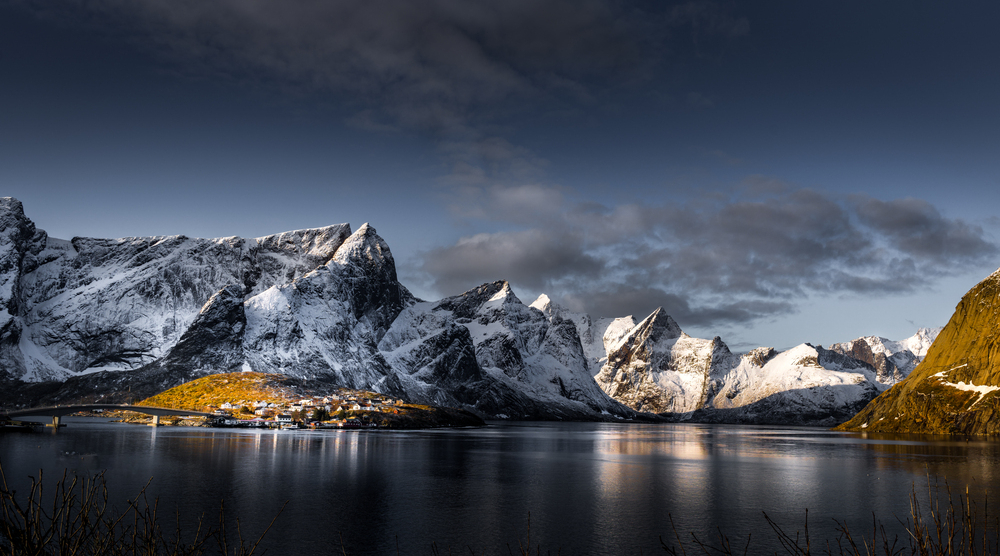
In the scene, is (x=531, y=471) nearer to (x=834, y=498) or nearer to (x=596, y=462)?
(x=596, y=462)

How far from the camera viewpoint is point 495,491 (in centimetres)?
6494

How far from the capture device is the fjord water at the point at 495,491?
4431 cm

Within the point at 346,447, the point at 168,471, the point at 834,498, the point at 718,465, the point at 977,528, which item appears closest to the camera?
the point at 977,528

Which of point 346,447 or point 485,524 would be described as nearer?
point 485,524

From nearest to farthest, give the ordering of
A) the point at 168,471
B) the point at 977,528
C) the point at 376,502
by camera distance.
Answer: the point at 977,528 < the point at 376,502 < the point at 168,471

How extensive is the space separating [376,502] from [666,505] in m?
26.9

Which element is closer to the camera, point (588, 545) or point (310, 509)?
point (588, 545)

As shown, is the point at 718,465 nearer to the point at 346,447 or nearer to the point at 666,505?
the point at 666,505

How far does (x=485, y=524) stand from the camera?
48.0 metres

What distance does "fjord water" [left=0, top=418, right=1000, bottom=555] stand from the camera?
145 feet

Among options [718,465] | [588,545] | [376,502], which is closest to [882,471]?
[718,465]

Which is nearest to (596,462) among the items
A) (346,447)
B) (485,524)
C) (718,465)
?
(718,465)

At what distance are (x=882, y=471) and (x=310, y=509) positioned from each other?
3111 inches

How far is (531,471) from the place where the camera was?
8594 cm
